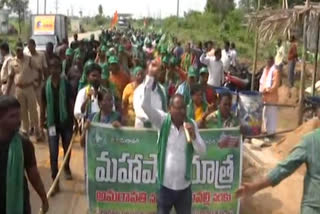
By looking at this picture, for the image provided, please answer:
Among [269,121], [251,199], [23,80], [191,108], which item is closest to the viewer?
[191,108]

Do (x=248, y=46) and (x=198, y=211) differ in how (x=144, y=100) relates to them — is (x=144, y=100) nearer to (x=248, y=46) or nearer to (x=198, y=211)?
(x=198, y=211)

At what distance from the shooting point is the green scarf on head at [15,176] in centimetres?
420

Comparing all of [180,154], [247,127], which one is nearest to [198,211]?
[180,154]

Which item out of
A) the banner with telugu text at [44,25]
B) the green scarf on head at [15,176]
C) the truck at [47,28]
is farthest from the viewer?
the banner with telugu text at [44,25]

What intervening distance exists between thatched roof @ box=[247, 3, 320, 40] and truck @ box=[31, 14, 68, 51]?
56.0 ft

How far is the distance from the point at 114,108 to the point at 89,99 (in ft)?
1.20

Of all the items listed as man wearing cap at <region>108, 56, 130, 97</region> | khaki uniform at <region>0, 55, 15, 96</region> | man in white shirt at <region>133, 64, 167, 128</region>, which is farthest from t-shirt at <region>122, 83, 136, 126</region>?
khaki uniform at <region>0, 55, 15, 96</region>

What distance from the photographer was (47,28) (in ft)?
93.4

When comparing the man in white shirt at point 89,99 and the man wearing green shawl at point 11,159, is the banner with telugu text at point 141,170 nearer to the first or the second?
the man in white shirt at point 89,99

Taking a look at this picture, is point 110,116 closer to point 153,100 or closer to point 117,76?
point 153,100

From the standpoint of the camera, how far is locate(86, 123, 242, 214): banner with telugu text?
22.3ft

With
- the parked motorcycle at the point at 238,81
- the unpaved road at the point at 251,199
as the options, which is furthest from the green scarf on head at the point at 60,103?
the parked motorcycle at the point at 238,81

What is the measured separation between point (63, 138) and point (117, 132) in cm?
171

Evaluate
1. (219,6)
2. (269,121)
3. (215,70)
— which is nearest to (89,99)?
(269,121)
